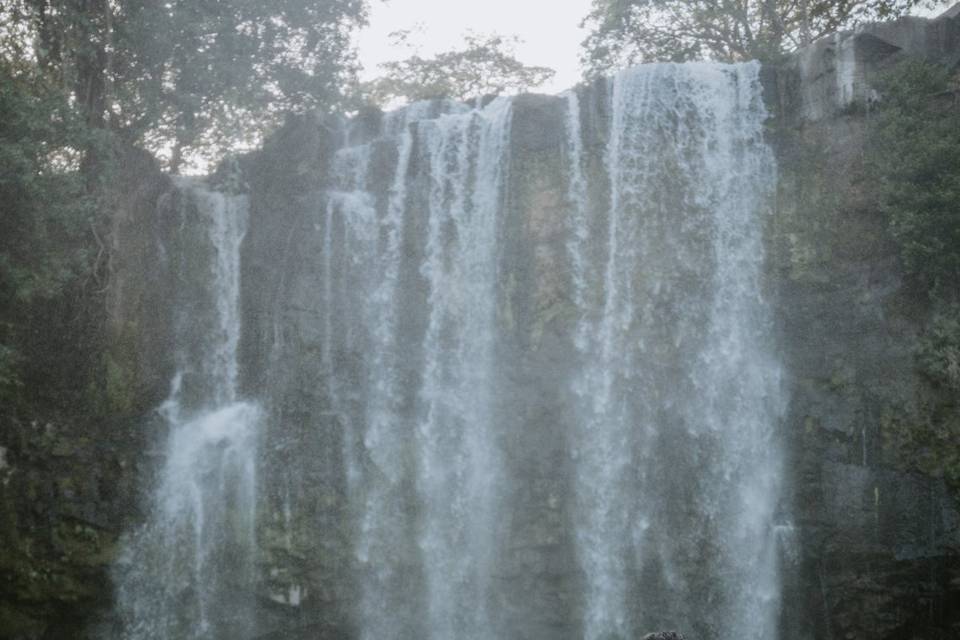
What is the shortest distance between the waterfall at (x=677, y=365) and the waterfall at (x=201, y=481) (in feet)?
19.3

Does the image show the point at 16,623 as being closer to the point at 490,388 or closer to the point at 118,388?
the point at 118,388

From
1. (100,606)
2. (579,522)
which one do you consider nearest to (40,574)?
(100,606)

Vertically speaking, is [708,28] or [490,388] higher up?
[708,28]

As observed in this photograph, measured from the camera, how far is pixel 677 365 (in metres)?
14.6

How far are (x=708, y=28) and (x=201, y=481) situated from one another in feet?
54.5

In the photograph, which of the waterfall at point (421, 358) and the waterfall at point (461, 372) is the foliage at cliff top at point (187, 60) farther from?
the waterfall at point (461, 372)

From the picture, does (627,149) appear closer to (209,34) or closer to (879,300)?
(879,300)

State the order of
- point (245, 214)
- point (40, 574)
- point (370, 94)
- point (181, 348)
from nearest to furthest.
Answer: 1. point (40, 574)
2. point (181, 348)
3. point (245, 214)
4. point (370, 94)

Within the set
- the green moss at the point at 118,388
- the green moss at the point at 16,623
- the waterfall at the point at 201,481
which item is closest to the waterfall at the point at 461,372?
the waterfall at the point at 201,481

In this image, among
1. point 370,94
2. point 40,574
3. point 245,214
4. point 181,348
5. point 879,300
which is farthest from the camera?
point 370,94

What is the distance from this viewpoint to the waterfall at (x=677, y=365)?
13.6m

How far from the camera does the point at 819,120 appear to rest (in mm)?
15086

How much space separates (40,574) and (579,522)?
343 inches

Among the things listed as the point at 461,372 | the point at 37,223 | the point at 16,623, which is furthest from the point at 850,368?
the point at 16,623
